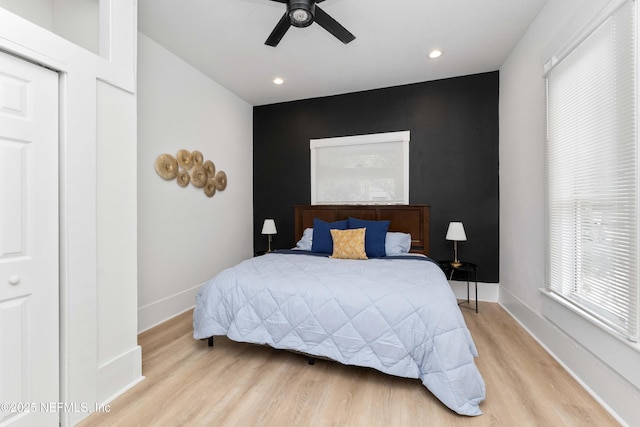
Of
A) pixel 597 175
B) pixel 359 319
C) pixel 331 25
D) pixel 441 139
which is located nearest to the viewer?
pixel 597 175

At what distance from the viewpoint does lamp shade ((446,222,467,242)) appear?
131 inches

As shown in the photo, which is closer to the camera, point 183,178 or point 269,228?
point 183,178

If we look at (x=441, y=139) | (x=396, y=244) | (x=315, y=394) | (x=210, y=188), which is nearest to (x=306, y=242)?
(x=396, y=244)

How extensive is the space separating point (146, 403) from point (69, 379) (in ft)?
1.45

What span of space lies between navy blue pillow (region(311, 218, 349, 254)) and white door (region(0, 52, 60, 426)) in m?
2.40

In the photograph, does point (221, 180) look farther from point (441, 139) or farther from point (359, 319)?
point (441, 139)

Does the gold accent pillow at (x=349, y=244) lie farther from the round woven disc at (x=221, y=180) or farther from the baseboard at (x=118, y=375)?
the baseboard at (x=118, y=375)

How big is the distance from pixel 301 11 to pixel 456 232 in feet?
9.16

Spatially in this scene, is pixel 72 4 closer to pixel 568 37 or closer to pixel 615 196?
pixel 568 37

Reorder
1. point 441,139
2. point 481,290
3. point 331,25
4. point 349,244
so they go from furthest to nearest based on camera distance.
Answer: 1. point 441,139
2. point 481,290
3. point 349,244
4. point 331,25

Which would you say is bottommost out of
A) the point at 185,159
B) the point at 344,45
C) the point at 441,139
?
the point at 185,159

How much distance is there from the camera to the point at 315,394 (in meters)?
1.80

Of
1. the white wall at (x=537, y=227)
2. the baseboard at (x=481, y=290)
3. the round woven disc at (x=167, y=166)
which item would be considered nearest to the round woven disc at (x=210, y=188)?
the round woven disc at (x=167, y=166)

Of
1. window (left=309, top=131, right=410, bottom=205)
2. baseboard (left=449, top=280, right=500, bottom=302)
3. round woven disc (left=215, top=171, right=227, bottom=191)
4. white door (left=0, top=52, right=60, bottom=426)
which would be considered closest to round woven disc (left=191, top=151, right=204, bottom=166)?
round woven disc (left=215, top=171, right=227, bottom=191)
